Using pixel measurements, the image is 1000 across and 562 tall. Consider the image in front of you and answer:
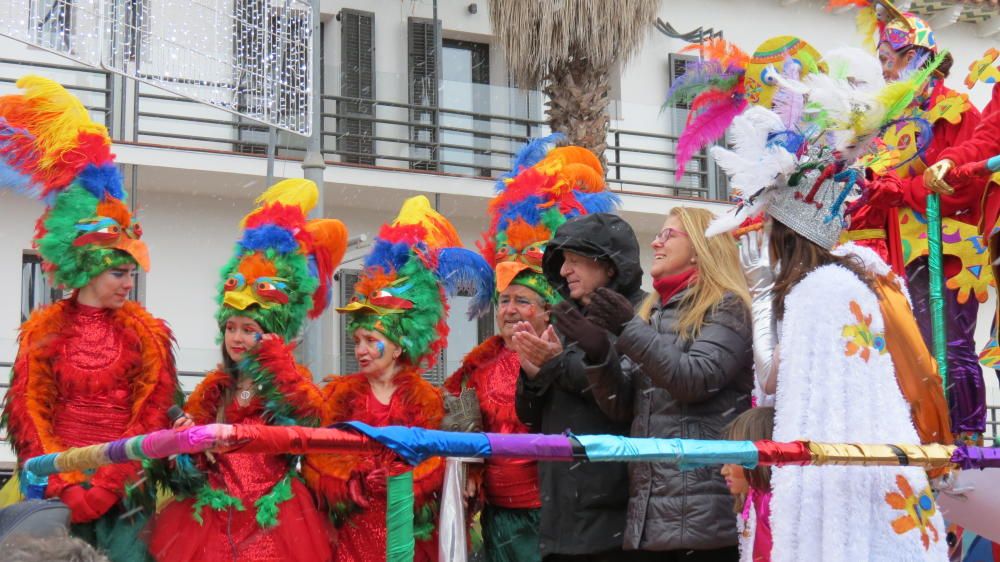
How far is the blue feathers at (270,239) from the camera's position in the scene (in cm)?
613

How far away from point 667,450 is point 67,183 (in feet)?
11.4

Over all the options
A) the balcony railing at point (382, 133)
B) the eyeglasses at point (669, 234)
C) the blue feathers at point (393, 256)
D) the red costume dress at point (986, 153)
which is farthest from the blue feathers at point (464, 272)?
the balcony railing at point (382, 133)

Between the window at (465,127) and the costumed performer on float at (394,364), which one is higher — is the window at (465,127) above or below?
above

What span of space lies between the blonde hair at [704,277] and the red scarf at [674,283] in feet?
→ 0.14

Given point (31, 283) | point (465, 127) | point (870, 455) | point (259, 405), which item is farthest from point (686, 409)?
point (465, 127)

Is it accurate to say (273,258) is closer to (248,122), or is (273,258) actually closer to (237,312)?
(237,312)

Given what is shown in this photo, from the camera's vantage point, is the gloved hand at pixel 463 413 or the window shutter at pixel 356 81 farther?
the window shutter at pixel 356 81

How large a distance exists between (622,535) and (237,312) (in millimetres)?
2093

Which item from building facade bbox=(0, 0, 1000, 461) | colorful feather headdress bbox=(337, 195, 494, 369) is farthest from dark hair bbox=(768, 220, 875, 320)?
building facade bbox=(0, 0, 1000, 461)

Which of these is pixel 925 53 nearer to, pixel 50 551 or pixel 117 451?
pixel 117 451

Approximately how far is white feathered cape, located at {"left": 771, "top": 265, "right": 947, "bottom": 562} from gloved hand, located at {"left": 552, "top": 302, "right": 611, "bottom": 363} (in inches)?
34.1

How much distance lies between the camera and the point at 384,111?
17.3 m

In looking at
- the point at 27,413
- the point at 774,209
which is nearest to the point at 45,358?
the point at 27,413

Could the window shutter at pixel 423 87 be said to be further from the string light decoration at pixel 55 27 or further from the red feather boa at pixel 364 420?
the red feather boa at pixel 364 420
